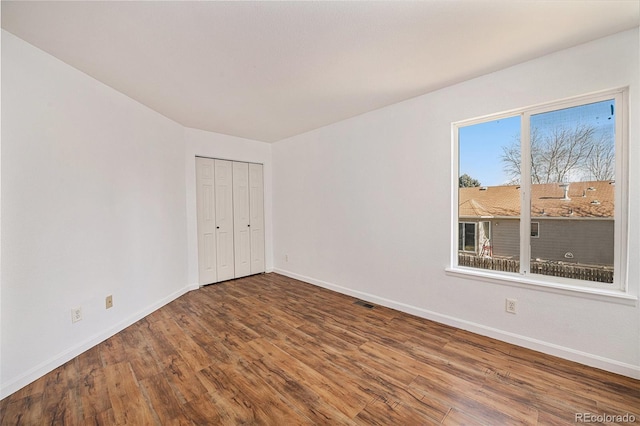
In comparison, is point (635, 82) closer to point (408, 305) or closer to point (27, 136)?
point (408, 305)

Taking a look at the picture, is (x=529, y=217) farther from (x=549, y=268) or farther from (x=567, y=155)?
(x=567, y=155)

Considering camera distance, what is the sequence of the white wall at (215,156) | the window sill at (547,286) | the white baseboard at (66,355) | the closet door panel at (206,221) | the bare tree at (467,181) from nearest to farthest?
1. the white baseboard at (66,355)
2. the window sill at (547,286)
3. the bare tree at (467,181)
4. the white wall at (215,156)
5. the closet door panel at (206,221)

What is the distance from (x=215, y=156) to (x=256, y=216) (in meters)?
1.25

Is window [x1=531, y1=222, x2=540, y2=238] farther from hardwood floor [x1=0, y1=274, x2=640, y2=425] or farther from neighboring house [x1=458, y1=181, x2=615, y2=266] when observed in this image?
hardwood floor [x1=0, y1=274, x2=640, y2=425]

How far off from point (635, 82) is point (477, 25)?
121 centimetres

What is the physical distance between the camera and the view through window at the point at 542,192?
1978 millimetres

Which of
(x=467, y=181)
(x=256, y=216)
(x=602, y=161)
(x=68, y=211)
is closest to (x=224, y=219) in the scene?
(x=256, y=216)

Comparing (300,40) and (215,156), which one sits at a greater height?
(300,40)

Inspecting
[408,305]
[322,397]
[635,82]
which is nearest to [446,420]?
[322,397]

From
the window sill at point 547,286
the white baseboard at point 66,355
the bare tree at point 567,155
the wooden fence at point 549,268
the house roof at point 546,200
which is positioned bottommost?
the white baseboard at point 66,355

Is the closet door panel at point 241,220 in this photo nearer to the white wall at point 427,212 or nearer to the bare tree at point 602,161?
the white wall at point 427,212

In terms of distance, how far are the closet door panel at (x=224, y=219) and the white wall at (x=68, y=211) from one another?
1.04m

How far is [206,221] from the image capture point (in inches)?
158

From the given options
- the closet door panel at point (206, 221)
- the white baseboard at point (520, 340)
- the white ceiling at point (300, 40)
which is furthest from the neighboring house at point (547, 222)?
the closet door panel at point (206, 221)
